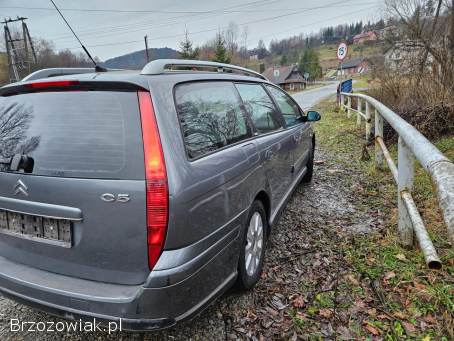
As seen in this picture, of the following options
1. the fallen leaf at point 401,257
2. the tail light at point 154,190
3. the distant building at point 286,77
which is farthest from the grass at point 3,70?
the distant building at point 286,77

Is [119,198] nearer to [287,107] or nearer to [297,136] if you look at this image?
[297,136]

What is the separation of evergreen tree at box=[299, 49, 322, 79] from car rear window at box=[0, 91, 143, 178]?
9766cm

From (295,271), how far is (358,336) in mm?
875

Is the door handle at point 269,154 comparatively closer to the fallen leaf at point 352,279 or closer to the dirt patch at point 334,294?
the dirt patch at point 334,294

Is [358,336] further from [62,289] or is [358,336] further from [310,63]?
[310,63]

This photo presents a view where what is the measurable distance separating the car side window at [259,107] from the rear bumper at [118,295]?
4.94ft

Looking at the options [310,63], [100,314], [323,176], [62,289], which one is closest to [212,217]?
[100,314]

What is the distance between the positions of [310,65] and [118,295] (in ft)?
327

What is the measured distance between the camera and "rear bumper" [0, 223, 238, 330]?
1.83 m

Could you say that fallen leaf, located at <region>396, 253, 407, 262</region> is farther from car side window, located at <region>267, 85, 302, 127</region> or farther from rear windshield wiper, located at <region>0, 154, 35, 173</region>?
rear windshield wiper, located at <region>0, 154, 35, 173</region>

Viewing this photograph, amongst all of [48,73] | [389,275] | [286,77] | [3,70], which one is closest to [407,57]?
[389,275]

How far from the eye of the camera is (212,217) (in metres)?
2.11

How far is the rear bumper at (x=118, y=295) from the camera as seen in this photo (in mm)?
1835

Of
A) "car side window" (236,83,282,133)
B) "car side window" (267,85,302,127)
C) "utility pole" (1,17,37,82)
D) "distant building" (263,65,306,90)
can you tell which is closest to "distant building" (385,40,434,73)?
"car side window" (267,85,302,127)
